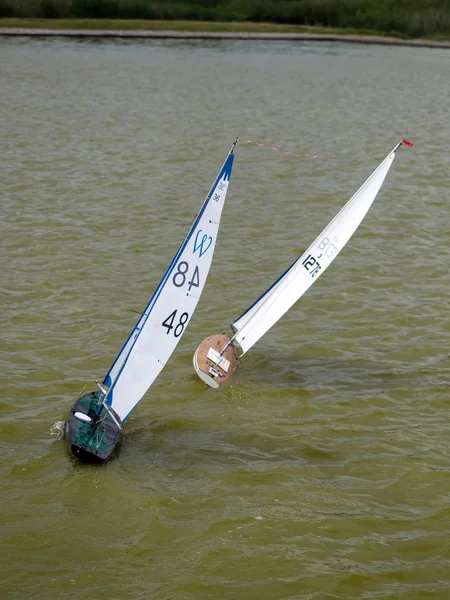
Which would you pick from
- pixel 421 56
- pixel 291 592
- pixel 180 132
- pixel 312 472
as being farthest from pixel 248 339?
pixel 421 56

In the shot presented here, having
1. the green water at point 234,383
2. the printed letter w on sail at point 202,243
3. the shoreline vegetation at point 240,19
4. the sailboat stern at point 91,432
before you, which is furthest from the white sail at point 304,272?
the shoreline vegetation at point 240,19

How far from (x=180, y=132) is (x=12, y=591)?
29.6 metres

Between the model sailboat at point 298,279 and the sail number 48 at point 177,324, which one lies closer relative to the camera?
the sail number 48 at point 177,324

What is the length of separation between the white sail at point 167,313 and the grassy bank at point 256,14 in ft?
217

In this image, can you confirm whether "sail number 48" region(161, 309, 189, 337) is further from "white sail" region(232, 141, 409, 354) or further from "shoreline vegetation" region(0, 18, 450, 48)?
"shoreline vegetation" region(0, 18, 450, 48)

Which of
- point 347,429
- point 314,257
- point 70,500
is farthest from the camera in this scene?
point 314,257

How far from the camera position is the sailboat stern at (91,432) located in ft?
45.6

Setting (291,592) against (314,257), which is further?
(314,257)

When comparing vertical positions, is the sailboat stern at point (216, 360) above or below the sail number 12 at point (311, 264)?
below

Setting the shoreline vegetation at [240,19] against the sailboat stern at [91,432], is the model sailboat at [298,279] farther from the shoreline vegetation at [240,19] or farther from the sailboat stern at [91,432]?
the shoreline vegetation at [240,19]

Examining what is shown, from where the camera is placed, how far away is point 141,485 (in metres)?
13.6

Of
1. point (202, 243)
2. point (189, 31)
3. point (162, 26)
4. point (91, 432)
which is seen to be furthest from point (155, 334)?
point (189, 31)

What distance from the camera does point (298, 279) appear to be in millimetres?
17375

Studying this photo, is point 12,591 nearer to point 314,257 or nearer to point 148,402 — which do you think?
point 148,402
